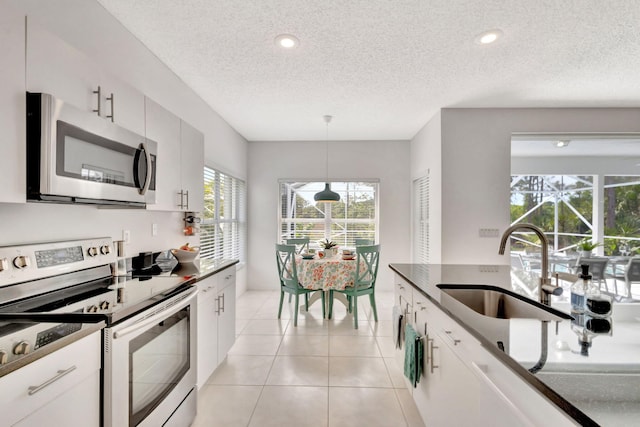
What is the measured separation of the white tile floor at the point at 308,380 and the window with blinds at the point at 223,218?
1.12 m

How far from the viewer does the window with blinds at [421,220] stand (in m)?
4.53

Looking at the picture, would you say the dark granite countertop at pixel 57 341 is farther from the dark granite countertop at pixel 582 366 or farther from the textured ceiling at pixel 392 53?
the textured ceiling at pixel 392 53

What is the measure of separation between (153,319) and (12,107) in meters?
1.01

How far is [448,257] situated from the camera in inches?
148

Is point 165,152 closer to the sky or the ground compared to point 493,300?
closer to the sky

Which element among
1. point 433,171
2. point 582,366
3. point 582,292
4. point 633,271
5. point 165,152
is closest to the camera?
point 582,366

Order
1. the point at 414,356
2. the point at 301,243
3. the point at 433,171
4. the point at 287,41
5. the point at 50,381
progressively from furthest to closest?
the point at 301,243, the point at 433,171, the point at 287,41, the point at 414,356, the point at 50,381

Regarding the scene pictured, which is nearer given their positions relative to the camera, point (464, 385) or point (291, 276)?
point (464, 385)

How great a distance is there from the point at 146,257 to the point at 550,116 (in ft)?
15.3

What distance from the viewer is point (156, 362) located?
1556 millimetres

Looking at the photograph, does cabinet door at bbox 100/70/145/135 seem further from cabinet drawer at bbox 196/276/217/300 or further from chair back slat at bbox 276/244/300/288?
chair back slat at bbox 276/244/300/288

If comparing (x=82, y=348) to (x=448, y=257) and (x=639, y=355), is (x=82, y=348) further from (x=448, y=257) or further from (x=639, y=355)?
(x=448, y=257)

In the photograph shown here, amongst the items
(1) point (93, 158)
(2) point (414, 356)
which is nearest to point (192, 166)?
(1) point (93, 158)

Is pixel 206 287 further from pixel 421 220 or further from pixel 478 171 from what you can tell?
pixel 421 220
